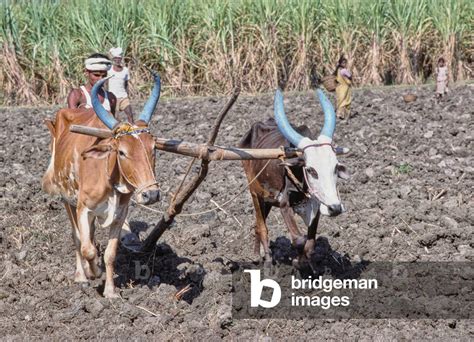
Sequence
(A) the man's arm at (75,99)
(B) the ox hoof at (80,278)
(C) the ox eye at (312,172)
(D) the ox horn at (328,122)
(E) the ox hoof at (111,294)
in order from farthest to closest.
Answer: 1. (A) the man's arm at (75,99)
2. (B) the ox hoof at (80,278)
3. (E) the ox hoof at (111,294)
4. (D) the ox horn at (328,122)
5. (C) the ox eye at (312,172)

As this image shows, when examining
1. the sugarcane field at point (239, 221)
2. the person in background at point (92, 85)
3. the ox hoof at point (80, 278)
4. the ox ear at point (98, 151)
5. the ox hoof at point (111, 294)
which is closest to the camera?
the sugarcane field at point (239, 221)

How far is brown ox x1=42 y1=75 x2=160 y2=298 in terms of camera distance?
6.10m

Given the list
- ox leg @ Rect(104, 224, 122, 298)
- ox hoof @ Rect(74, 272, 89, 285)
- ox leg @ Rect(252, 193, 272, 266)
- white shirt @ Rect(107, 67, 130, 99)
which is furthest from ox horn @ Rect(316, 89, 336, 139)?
white shirt @ Rect(107, 67, 130, 99)

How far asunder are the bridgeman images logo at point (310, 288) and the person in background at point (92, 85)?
1839mm

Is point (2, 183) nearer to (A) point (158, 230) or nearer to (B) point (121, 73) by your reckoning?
(B) point (121, 73)

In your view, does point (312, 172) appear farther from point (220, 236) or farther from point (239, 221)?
point (239, 221)

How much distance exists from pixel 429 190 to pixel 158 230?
3.14 meters

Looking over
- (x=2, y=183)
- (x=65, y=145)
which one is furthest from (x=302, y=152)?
(x=2, y=183)

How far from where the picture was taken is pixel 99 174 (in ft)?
21.6

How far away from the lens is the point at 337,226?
8.06 metres

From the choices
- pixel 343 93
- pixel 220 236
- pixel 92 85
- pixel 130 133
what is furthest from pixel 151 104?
pixel 343 93

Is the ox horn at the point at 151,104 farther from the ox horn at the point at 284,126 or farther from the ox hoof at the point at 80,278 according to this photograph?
the ox hoof at the point at 80,278

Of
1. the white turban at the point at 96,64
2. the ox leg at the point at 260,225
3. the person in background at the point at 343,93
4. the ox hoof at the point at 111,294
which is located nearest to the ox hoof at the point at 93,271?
the ox hoof at the point at 111,294

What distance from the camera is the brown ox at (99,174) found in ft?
20.0
